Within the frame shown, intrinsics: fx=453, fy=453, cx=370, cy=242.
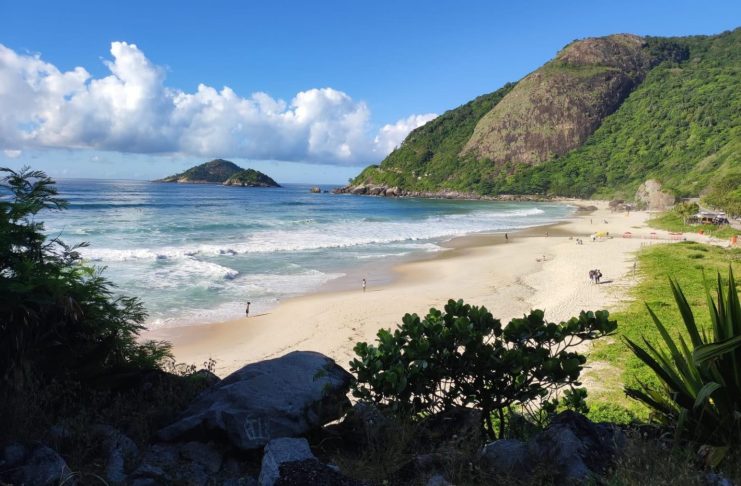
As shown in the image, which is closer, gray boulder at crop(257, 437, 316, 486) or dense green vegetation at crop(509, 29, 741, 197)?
gray boulder at crop(257, 437, 316, 486)

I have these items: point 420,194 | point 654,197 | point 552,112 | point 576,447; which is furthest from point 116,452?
point 552,112

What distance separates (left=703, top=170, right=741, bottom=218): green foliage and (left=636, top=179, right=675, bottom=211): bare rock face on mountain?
19101 millimetres

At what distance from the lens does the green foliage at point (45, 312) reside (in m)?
4.11

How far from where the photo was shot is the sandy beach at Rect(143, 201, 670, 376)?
14.3 meters

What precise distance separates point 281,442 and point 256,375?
142cm

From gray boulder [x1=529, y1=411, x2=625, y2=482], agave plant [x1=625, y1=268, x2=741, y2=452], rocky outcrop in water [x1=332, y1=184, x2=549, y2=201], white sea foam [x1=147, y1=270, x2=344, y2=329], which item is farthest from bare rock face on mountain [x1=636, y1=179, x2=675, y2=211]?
gray boulder [x1=529, y1=411, x2=625, y2=482]

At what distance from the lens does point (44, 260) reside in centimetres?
489

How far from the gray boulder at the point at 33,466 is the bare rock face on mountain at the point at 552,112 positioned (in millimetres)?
148247

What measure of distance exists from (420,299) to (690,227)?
38.5 meters

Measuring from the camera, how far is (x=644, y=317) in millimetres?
14047

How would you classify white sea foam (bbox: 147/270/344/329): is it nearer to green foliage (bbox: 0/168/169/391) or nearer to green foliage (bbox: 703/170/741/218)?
green foliage (bbox: 0/168/169/391)

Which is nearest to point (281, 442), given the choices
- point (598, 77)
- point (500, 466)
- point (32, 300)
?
point (500, 466)

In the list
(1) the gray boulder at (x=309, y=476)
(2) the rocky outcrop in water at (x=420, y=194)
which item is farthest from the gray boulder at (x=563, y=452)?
(2) the rocky outcrop in water at (x=420, y=194)

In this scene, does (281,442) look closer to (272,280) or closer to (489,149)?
(272,280)
